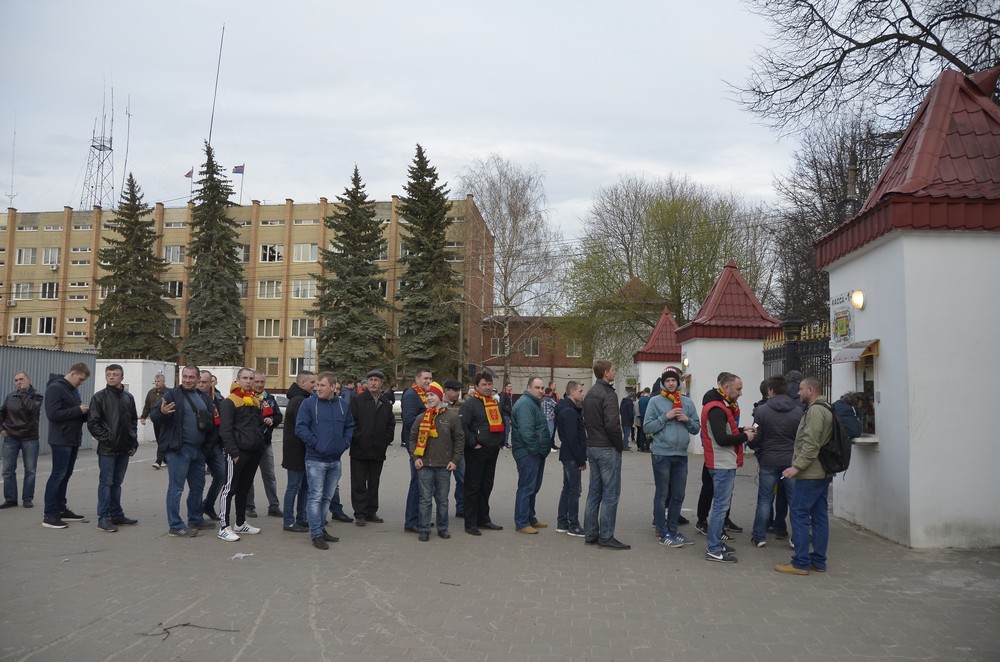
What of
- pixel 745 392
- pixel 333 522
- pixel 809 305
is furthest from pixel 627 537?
pixel 809 305

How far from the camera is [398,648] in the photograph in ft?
16.9

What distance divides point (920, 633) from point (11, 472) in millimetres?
10556

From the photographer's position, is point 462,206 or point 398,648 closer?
point 398,648

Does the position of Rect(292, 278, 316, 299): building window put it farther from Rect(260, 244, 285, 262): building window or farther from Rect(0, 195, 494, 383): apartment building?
Rect(260, 244, 285, 262): building window

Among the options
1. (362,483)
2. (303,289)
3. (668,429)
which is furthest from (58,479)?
(303,289)

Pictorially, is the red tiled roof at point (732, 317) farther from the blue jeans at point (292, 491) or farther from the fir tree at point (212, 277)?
the fir tree at point (212, 277)

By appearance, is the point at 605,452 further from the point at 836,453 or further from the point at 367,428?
the point at 367,428

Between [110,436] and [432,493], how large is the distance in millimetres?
3709

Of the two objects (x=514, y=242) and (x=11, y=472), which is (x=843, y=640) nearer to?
(x=11, y=472)

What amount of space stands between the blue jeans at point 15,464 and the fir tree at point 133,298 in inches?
1544

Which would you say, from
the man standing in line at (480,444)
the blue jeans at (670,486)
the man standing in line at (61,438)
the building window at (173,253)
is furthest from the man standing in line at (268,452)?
the building window at (173,253)

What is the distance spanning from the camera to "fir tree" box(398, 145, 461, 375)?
43938 mm

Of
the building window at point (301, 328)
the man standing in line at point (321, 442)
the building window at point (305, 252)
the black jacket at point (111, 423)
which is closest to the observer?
the man standing in line at point (321, 442)

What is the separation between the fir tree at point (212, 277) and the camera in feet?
154
